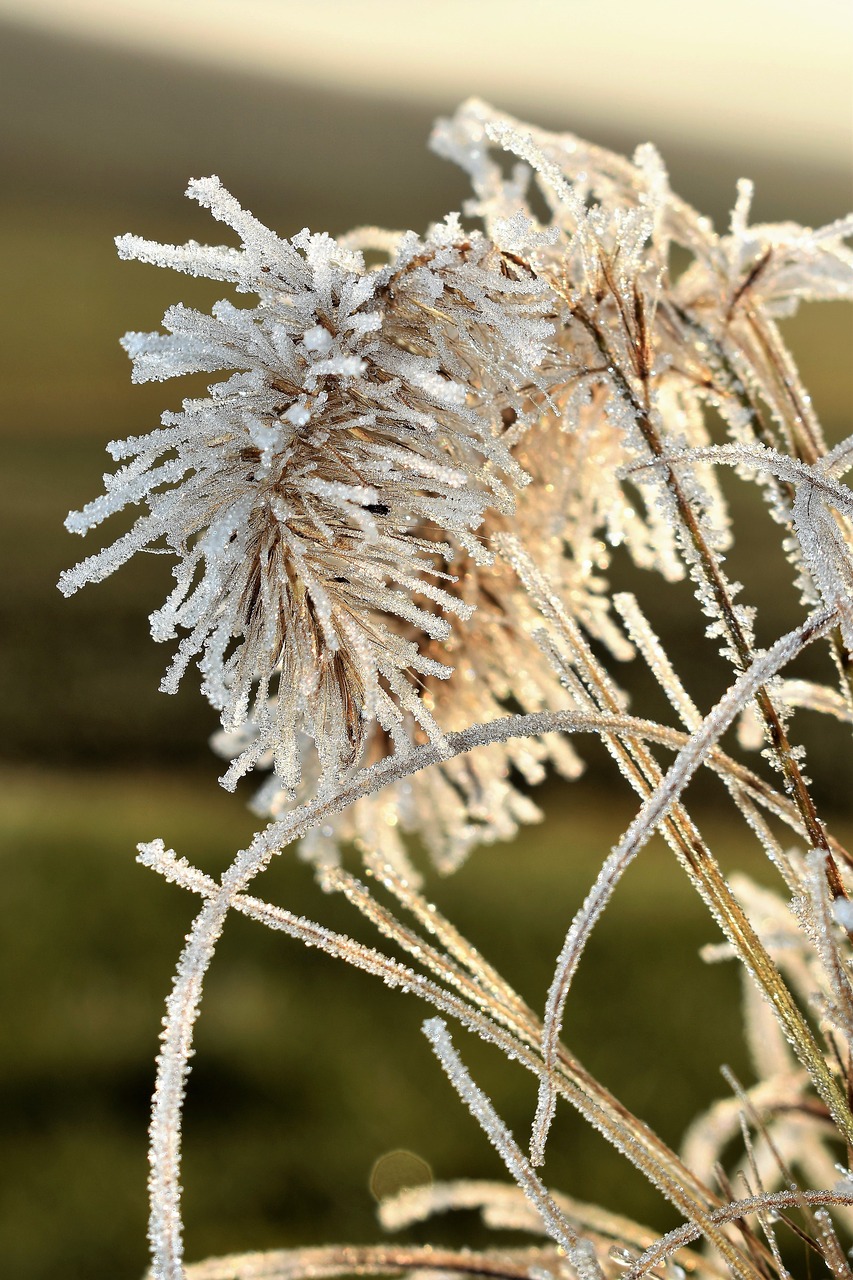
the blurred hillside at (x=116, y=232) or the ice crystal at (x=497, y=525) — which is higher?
the blurred hillside at (x=116, y=232)

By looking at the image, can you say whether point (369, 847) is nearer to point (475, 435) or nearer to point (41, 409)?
point (475, 435)

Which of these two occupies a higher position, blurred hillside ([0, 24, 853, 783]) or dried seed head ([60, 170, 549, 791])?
blurred hillside ([0, 24, 853, 783])

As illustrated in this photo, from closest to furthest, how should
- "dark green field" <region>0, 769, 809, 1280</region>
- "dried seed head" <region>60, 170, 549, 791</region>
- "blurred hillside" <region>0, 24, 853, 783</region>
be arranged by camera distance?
1. "dried seed head" <region>60, 170, 549, 791</region>
2. "dark green field" <region>0, 769, 809, 1280</region>
3. "blurred hillside" <region>0, 24, 853, 783</region>

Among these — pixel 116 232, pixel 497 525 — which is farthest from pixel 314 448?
pixel 116 232

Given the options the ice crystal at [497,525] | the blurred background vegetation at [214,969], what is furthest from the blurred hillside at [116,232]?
A: the ice crystal at [497,525]

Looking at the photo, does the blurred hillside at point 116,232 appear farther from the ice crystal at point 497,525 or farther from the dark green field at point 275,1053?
the ice crystal at point 497,525

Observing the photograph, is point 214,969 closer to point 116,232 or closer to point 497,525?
point 497,525

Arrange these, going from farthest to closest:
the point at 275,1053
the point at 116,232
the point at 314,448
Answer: the point at 116,232
the point at 275,1053
the point at 314,448

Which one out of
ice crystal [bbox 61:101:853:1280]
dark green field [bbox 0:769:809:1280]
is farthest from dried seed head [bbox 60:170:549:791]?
dark green field [bbox 0:769:809:1280]

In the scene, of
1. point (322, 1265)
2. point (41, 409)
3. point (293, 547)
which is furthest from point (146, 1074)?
point (41, 409)

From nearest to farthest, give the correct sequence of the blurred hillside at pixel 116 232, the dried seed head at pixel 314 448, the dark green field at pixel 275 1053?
Result: the dried seed head at pixel 314 448
the dark green field at pixel 275 1053
the blurred hillside at pixel 116 232

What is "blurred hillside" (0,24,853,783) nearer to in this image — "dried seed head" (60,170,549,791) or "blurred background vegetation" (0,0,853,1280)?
"blurred background vegetation" (0,0,853,1280)
